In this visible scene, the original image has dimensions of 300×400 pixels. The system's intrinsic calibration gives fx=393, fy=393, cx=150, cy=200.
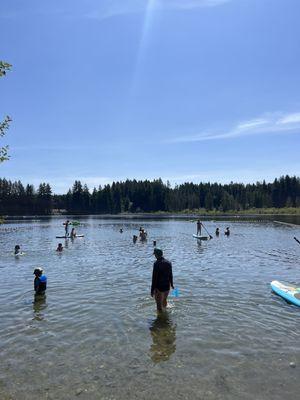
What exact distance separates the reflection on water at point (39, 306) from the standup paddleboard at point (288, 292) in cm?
1024

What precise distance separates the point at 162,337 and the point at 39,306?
21.2 ft

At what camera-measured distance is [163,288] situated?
14758mm

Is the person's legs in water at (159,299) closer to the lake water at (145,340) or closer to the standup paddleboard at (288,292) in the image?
the lake water at (145,340)

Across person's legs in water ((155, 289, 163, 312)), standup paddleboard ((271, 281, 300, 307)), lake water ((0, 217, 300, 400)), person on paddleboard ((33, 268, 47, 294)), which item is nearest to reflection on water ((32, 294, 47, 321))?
lake water ((0, 217, 300, 400))

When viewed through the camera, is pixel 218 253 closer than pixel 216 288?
No

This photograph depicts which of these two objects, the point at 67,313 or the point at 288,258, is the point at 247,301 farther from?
the point at 288,258

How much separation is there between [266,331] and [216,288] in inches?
273

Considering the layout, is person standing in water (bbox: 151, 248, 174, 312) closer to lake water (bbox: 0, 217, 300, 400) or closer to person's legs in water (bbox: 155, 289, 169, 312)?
person's legs in water (bbox: 155, 289, 169, 312)

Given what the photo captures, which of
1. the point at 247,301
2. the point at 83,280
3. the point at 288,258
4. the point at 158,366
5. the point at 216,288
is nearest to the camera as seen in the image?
the point at 158,366

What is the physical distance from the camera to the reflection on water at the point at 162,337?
10.9 meters

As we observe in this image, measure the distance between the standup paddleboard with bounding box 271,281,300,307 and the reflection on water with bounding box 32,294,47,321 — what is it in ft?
33.6

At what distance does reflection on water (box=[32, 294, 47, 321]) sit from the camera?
14.9 m

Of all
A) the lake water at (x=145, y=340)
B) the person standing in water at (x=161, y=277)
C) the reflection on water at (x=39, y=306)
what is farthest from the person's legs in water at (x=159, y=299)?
the reflection on water at (x=39, y=306)

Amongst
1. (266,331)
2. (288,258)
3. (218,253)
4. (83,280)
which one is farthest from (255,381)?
(218,253)
